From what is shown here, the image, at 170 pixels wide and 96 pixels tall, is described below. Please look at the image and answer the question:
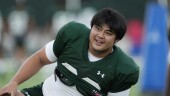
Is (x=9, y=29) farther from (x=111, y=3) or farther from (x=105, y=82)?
(x=105, y=82)

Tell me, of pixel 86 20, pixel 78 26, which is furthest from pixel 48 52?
pixel 86 20

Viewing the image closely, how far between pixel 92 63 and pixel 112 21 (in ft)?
1.29

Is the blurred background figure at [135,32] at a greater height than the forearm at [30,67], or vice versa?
the forearm at [30,67]

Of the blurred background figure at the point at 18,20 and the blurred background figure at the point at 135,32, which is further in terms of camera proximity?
the blurred background figure at the point at 135,32

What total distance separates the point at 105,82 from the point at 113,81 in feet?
0.22

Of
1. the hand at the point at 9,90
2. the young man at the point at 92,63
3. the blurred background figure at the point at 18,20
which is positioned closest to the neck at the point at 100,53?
the young man at the point at 92,63

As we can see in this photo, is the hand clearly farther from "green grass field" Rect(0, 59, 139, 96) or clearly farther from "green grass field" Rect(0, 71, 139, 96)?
"green grass field" Rect(0, 59, 139, 96)

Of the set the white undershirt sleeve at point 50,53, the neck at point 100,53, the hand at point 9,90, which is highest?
the neck at point 100,53

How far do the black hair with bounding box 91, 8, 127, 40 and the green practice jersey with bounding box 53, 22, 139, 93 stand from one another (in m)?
0.17

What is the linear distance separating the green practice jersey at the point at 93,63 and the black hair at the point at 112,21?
0.55ft

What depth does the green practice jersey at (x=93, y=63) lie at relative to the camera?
6.49m

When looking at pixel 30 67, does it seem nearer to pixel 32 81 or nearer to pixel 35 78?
pixel 32 81

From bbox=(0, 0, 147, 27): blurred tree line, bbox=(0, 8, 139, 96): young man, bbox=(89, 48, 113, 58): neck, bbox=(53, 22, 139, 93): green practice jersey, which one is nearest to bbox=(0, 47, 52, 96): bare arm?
bbox=(0, 8, 139, 96): young man

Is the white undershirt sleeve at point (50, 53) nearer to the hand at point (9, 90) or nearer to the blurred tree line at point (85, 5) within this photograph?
the hand at point (9, 90)
